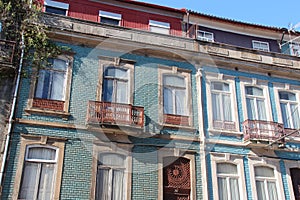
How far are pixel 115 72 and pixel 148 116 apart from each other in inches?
85.3

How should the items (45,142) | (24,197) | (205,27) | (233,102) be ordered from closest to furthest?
(24,197) < (45,142) < (233,102) < (205,27)

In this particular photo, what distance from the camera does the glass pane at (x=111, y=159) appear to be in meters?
11.5

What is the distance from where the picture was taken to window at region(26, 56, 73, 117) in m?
11.5

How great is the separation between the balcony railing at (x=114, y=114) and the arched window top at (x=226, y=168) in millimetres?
3345

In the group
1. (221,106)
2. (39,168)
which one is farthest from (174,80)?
(39,168)

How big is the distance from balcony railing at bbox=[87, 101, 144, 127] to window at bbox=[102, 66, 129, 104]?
72 centimetres

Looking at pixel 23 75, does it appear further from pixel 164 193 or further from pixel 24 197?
pixel 164 193

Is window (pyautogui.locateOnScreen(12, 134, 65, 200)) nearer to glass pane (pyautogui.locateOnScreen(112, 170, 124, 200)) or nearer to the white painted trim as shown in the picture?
glass pane (pyautogui.locateOnScreen(112, 170, 124, 200))

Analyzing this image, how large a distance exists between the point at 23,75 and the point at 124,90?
142 inches

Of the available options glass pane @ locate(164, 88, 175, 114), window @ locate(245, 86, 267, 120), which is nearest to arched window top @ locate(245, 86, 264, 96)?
window @ locate(245, 86, 267, 120)

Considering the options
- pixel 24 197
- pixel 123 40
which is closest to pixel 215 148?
pixel 123 40

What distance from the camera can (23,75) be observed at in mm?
11625

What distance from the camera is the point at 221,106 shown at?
1366cm

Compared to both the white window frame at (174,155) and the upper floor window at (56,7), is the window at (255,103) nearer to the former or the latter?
the white window frame at (174,155)
